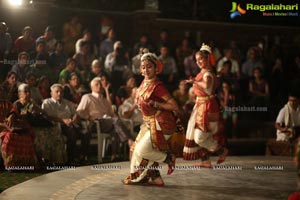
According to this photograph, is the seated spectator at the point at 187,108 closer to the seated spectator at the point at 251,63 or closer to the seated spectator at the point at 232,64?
the seated spectator at the point at 232,64

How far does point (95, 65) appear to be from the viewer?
1202 centimetres

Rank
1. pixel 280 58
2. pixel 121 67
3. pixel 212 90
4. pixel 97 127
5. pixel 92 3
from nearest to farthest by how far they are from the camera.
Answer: pixel 212 90 < pixel 97 127 < pixel 121 67 < pixel 280 58 < pixel 92 3

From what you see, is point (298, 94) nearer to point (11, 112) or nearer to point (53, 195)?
point (11, 112)

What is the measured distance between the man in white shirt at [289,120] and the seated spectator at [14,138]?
4653mm

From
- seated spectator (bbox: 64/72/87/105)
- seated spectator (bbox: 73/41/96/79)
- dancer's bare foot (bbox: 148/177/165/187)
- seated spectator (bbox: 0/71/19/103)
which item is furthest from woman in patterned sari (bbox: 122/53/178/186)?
seated spectator (bbox: 73/41/96/79)

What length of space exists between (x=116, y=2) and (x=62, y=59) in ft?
A: 18.2

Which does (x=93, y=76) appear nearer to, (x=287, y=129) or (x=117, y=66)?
(x=117, y=66)

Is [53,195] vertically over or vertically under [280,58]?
under

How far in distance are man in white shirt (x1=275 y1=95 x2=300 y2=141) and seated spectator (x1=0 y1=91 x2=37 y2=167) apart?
4.65 meters

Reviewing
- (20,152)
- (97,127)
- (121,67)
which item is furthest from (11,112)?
(121,67)

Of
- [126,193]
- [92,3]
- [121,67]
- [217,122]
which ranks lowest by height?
[126,193]

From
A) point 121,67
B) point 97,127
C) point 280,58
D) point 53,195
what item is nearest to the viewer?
point 53,195

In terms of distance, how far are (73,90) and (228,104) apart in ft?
11.6

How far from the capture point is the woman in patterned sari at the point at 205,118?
29.5 ft
